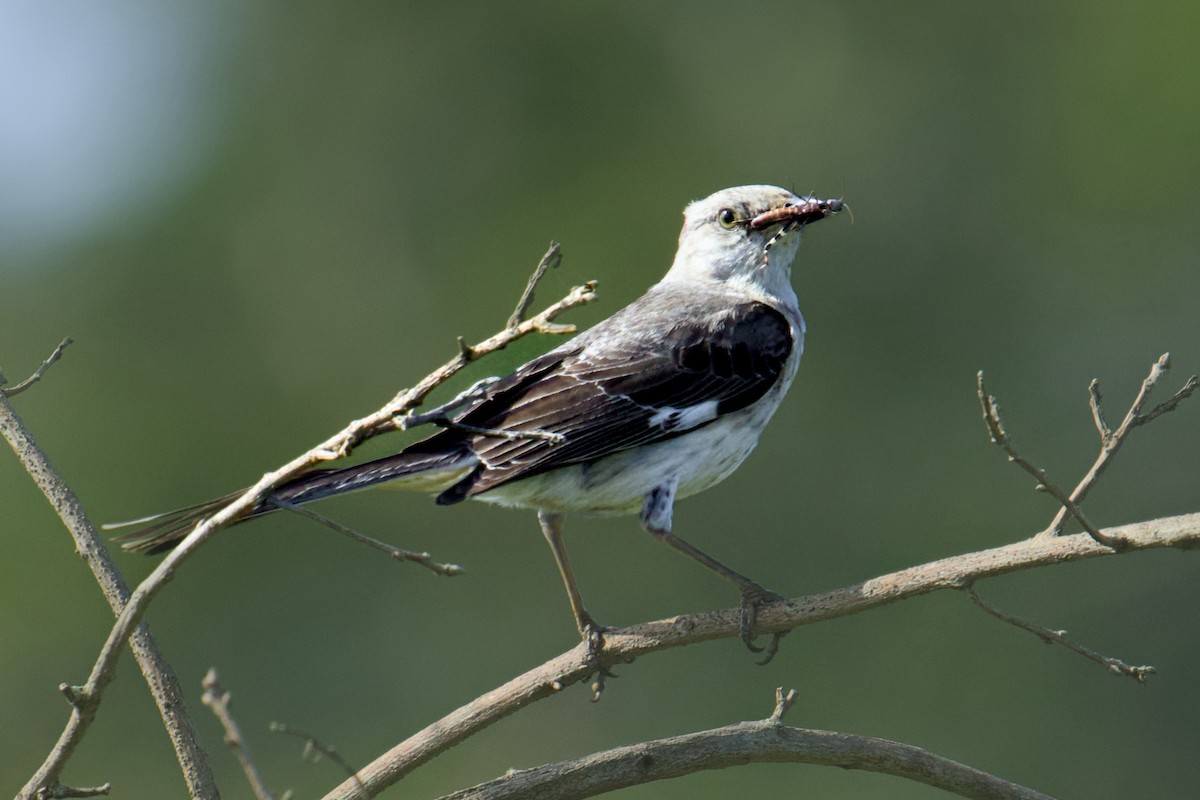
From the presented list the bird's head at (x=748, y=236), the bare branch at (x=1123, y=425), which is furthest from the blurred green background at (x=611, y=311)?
the bare branch at (x=1123, y=425)

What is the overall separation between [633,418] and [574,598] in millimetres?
697

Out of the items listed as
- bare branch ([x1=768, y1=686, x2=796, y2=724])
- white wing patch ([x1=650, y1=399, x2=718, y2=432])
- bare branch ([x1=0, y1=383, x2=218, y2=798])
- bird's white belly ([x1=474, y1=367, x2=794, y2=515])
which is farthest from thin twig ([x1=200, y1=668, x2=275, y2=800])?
white wing patch ([x1=650, y1=399, x2=718, y2=432])

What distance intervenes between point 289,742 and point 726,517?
4.43 m

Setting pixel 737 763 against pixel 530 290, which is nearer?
pixel 530 290

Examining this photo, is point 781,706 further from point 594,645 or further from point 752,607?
point 594,645

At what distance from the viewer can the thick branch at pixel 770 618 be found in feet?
10.9

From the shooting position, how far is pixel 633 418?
16.1 ft

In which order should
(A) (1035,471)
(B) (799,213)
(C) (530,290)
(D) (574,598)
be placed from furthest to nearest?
(B) (799,213) → (D) (574,598) → (A) (1035,471) → (C) (530,290)

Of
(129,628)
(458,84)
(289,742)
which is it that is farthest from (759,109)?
(129,628)

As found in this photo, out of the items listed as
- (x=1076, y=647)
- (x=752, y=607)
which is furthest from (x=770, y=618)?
(x=1076, y=647)

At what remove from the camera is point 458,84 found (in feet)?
61.7

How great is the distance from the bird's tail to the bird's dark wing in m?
0.09

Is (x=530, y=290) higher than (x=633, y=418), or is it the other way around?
(x=530, y=290)

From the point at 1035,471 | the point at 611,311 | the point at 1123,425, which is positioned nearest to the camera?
the point at 1035,471
